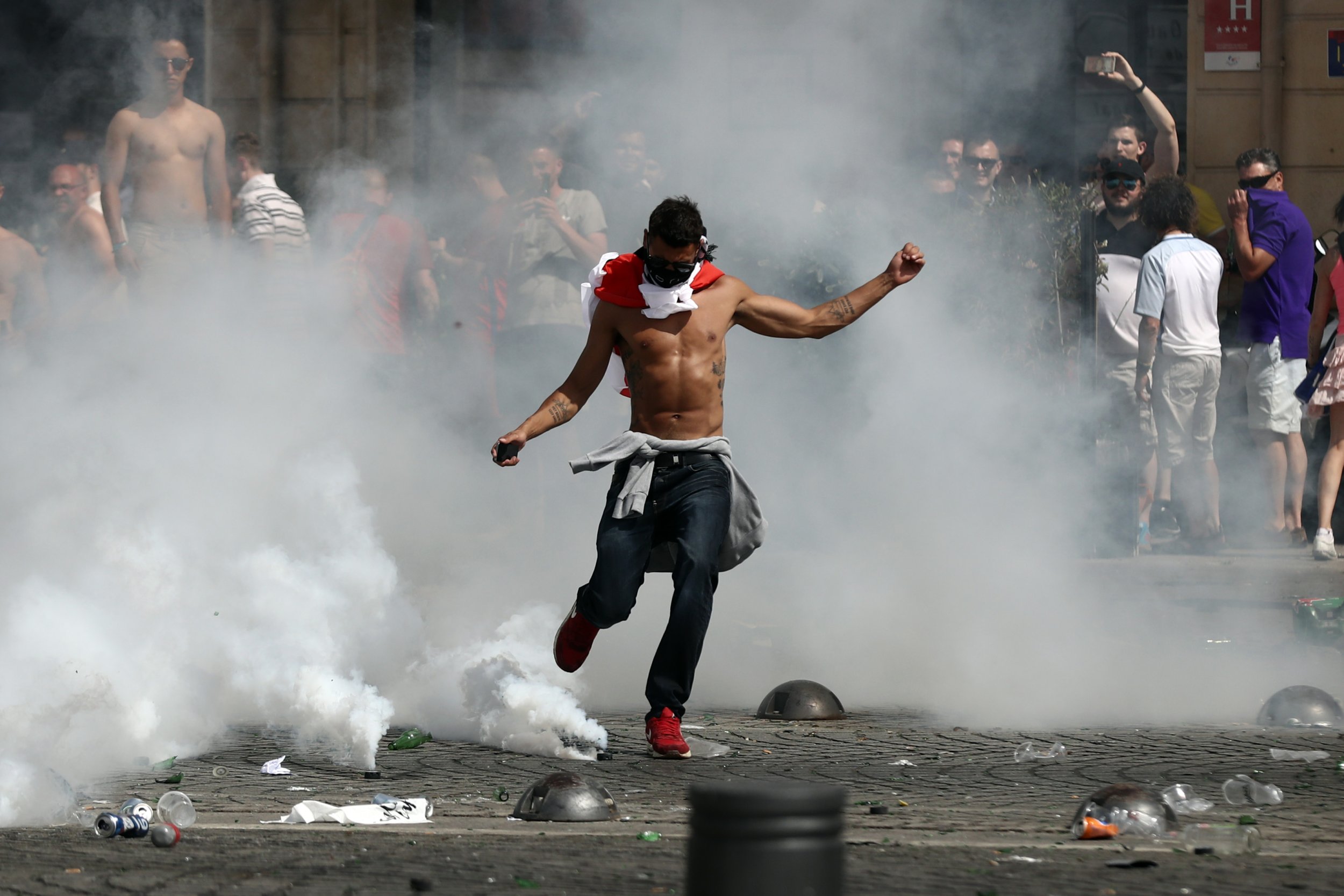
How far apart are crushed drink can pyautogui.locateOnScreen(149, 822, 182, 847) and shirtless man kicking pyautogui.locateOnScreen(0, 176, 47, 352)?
122 inches

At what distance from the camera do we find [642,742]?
15.8 ft

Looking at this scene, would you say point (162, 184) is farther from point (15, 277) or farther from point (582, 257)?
point (582, 257)

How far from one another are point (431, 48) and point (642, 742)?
5.32m

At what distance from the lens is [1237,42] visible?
9.71m

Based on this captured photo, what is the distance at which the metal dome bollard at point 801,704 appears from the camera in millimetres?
5242

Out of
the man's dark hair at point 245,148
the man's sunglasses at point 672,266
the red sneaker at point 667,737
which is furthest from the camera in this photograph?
the man's dark hair at point 245,148

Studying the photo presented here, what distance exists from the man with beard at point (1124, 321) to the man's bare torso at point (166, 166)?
12.6ft

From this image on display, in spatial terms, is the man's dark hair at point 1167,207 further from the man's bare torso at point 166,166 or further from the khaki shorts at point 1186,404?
the man's bare torso at point 166,166

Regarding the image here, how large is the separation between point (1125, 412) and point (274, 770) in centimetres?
484

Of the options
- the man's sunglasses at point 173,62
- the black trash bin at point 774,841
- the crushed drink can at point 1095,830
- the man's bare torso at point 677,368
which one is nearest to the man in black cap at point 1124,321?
the man's bare torso at point 677,368

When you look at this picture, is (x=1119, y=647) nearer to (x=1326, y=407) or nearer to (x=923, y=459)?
(x=923, y=459)

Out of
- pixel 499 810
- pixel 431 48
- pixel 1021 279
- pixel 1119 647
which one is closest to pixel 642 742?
pixel 499 810

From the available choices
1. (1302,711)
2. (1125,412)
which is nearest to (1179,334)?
(1125,412)

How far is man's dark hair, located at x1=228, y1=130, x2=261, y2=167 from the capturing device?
7.32 metres
